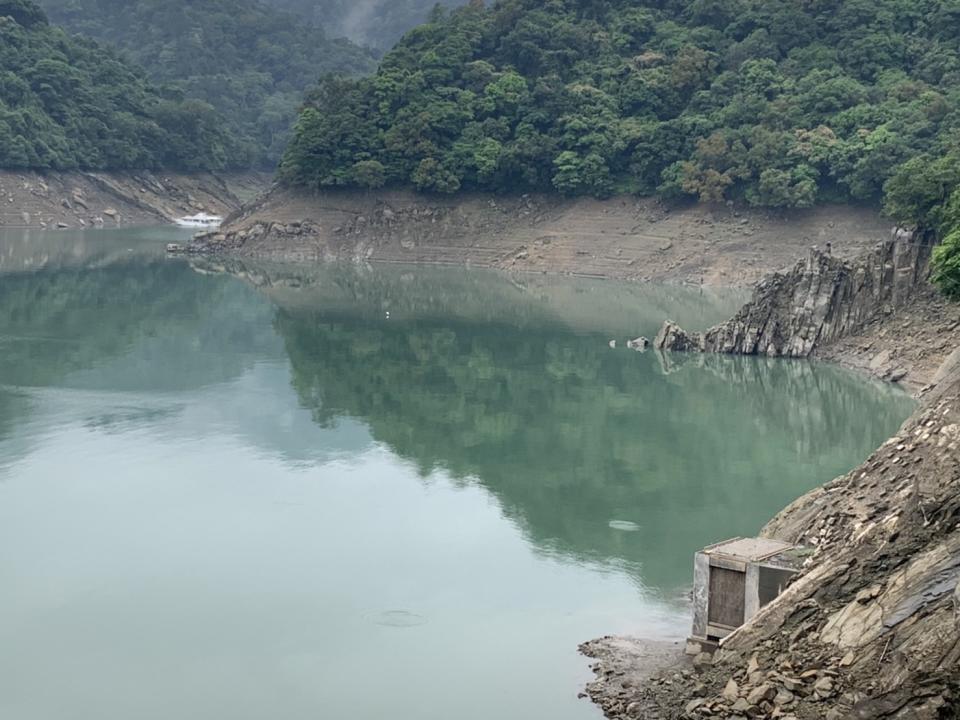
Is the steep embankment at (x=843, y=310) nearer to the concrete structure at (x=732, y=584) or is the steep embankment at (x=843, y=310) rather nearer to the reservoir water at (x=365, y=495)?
the reservoir water at (x=365, y=495)

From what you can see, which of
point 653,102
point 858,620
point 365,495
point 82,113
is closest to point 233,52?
point 82,113

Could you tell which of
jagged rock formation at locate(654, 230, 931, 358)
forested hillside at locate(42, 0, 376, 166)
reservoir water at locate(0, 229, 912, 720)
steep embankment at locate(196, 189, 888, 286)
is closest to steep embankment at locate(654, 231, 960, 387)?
jagged rock formation at locate(654, 230, 931, 358)

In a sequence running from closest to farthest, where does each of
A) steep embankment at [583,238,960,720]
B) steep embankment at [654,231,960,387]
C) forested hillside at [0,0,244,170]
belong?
steep embankment at [583,238,960,720], steep embankment at [654,231,960,387], forested hillside at [0,0,244,170]

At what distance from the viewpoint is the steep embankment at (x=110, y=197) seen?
353 ft

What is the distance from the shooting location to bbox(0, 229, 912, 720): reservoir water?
2272 centimetres

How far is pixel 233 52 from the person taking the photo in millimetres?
168500

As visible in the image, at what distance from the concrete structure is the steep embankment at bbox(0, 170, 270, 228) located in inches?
3586

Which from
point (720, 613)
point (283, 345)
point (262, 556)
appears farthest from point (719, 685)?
point (283, 345)

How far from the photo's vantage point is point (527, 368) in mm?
51594

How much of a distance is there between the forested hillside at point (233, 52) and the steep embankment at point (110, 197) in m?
22.1

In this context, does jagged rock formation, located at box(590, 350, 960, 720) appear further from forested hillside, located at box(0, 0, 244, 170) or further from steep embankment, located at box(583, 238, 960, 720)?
forested hillside, located at box(0, 0, 244, 170)

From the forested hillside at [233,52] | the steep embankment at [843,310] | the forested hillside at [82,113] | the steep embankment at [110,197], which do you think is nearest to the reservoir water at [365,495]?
the steep embankment at [843,310]

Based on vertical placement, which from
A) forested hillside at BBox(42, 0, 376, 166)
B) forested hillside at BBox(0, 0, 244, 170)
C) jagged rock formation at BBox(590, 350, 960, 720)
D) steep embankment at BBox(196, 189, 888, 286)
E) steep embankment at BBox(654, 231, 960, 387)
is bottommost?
jagged rock formation at BBox(590, 350, 960, 720)

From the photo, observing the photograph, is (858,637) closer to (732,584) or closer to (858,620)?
(858,620)
